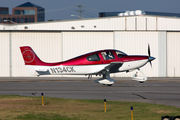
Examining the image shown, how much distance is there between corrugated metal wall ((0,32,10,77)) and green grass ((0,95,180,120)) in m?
20.1

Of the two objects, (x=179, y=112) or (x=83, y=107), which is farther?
(x=83, y=107)

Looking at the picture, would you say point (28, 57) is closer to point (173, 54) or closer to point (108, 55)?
point (108, 55)

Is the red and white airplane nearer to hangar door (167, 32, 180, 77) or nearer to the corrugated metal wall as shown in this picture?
hangar door (167, 32, 180, 77)

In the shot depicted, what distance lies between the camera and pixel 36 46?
3334 centimetres

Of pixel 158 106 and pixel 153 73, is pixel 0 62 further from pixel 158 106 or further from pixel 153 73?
pixel 158 106

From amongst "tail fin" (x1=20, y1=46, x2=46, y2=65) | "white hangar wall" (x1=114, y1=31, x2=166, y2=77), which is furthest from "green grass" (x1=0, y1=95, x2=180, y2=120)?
"white hangar wall" (x1=114, y1=31, x2=166, y2=77)

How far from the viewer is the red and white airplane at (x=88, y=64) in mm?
20062

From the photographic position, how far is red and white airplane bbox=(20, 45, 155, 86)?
65.8 feet

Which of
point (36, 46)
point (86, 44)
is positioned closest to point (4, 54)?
point (36, 46)

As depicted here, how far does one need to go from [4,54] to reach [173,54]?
2040 centimetres

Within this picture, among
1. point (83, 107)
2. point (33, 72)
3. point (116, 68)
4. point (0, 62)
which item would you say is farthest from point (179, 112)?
point (0, 62)

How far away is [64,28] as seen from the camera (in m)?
36.0

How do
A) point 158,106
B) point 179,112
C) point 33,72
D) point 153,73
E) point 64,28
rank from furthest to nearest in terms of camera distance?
point 64,28 → point 153,73 → point 33,72 → point 158,106 → point 179,112

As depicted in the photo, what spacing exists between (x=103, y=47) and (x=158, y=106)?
21647 millimetres
